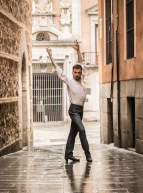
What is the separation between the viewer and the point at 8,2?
1249 cm

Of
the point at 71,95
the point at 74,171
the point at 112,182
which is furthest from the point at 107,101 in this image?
the point at 112,182

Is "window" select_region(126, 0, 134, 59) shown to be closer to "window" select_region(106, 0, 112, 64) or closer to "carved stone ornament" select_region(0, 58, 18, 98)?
"window" select_region(106, 0, 112, 64)

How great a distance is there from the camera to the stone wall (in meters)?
12.5

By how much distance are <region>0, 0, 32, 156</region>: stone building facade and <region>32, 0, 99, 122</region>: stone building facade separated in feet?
62.7

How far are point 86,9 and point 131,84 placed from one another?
76.8 feet

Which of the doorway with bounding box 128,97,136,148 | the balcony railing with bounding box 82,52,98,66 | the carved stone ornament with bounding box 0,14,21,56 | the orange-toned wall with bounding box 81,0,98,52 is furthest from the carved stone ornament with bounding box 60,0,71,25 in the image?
the doorway with bounding box 128,97,136,148

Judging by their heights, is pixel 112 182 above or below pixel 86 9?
below

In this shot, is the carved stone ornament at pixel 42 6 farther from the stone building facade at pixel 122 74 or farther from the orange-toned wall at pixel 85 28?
the stone building facade at pixel 122 74

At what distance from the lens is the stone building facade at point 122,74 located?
12.7m

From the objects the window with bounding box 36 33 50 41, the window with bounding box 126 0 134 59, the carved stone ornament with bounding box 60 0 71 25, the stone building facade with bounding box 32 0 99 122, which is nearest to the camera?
the window with bounding box 126 0 134 59

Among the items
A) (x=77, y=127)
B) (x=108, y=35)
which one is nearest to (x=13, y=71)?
(x=77, y=127)

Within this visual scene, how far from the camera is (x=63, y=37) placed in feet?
118

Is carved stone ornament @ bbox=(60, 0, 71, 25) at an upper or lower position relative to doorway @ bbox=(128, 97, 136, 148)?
upper

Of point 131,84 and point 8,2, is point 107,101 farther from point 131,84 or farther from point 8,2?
point 8,2
